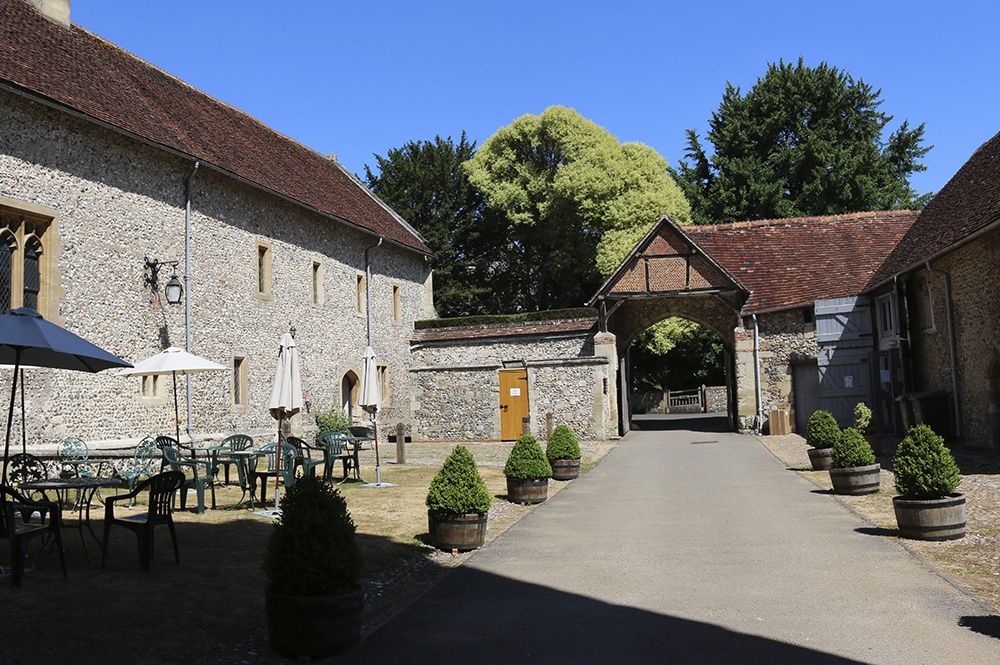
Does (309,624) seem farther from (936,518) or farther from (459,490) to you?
(936,518)

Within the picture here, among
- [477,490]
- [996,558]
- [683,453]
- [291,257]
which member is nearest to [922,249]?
[683,453]

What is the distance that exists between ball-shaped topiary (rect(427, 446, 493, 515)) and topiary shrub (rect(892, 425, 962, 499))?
4.83 m

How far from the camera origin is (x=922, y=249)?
62.4 feet

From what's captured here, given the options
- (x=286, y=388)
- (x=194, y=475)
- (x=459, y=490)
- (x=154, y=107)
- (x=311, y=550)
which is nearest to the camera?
(x=311, y=550)

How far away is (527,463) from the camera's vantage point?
12.3 metres

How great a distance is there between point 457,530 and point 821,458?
8.93 m

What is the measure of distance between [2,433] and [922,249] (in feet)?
65.1

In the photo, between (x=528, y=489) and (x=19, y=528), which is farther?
(x=528, y=489)

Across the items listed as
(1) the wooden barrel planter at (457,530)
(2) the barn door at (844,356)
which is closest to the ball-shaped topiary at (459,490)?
(1) the wooden barrel planter at (457,530)

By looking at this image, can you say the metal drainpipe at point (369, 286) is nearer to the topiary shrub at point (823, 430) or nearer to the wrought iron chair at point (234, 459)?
the wrought iron chair at point (234, 459)

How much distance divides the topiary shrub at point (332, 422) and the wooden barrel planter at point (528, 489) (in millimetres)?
10506

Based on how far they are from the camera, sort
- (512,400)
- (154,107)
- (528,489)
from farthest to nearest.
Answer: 1. (512,400)
2. (154,107)
3. (528,489)

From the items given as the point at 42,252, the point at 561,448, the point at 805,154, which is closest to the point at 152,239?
the point at 42,252

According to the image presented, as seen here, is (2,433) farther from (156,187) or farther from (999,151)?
(999,151)
